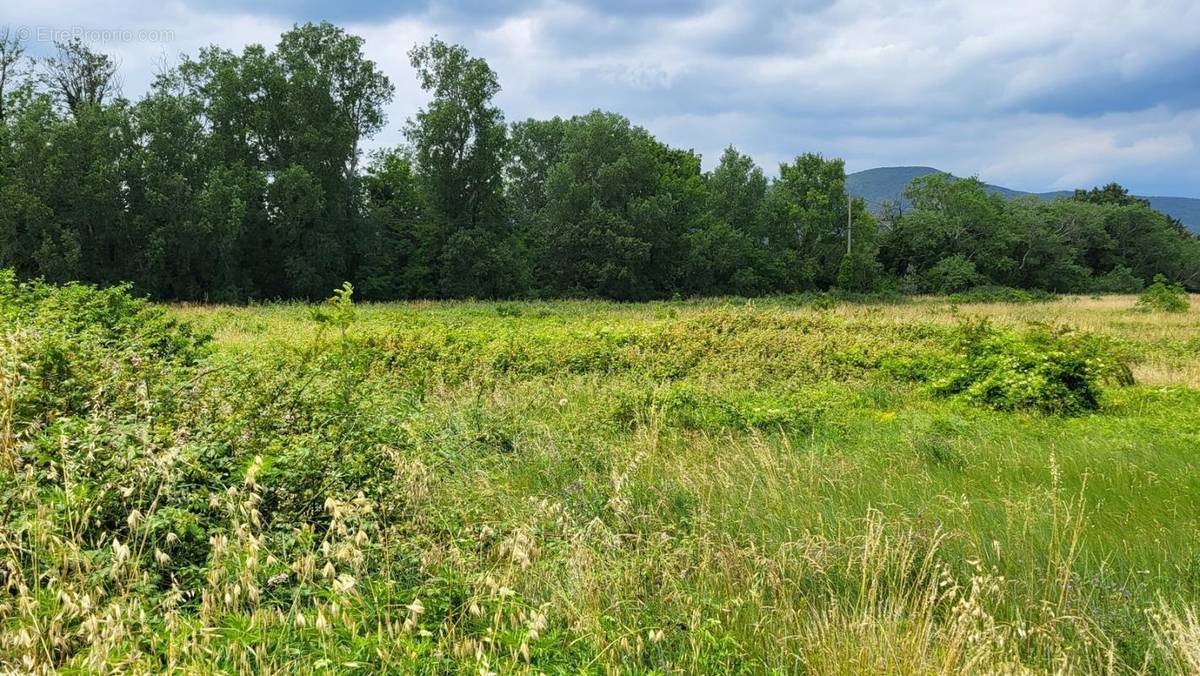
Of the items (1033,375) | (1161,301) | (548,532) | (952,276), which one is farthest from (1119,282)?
(548,532)

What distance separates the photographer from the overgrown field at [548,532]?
2.79 meters

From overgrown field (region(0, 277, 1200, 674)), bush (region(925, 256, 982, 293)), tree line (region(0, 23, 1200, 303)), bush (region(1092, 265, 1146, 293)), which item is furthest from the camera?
bush (region(1092, 265, 1146, 293))

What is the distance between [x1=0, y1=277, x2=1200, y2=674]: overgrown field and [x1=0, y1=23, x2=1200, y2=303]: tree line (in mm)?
35271

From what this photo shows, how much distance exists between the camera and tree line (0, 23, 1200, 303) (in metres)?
37.4

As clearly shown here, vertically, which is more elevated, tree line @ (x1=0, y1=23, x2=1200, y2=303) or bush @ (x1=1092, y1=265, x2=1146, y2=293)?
tree line @ (x1=0, y1=23, x2=1200, y2=303)

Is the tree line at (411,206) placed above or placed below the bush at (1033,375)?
above

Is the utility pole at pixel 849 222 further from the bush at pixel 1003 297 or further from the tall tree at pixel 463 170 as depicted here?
the tall tree at pixel 463 170

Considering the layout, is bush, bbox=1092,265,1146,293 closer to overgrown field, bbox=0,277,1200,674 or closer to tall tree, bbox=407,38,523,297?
tall tree, bbox=407,38,523,297

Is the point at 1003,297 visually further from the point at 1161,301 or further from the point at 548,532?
the point at 548,532

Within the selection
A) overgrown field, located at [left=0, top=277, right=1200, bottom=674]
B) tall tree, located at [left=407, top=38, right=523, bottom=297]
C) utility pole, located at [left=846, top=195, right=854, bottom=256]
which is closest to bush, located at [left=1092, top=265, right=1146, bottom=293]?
utility pole, located at [left=846, top=195, right=854, bottom=256]

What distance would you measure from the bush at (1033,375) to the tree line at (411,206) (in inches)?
1497

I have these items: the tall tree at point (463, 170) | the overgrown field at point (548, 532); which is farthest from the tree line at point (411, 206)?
the overgrown field at point (548, 532)

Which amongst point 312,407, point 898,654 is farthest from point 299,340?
point 898,654

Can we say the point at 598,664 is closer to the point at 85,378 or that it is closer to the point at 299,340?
the point at 85,378
